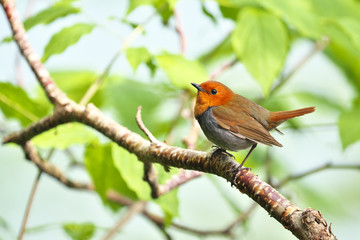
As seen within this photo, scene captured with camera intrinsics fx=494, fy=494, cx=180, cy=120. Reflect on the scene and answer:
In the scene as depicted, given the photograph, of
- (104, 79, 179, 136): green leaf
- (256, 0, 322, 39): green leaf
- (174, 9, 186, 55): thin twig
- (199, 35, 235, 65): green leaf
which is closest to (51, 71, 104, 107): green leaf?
(104, 79, 179, 136): green leaf

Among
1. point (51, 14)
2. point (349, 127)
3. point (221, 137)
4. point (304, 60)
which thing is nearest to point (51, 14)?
point (51, 14)

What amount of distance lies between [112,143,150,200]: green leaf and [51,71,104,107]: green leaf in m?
1.10

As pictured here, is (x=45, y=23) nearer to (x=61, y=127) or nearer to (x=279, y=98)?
(x=61, y=127)

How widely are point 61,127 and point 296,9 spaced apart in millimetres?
1278

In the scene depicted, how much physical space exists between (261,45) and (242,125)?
0.39m

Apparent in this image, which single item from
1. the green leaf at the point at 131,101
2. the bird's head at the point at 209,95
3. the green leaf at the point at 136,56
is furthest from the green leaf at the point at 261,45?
the green leaf at the point at 131,101

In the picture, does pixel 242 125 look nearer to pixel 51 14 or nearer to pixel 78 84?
pixel 51 14

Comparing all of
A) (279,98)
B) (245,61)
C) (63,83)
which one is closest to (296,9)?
(245,61)

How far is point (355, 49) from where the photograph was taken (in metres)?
2.58

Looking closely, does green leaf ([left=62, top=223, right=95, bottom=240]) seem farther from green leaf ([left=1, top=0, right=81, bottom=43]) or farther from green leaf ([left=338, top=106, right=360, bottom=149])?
green leaf ([left=338, top=106, right=360, bottom=149])

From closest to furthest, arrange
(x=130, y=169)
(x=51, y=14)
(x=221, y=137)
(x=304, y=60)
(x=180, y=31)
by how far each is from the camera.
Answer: (x=130, y=169), (x=221, y=137), (x=51, y=14), (x=180, y=31), (x=304, y=60)

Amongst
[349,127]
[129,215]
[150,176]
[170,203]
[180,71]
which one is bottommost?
[129,215]

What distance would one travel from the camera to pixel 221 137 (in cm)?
228

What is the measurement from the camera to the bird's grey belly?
2258 mm
